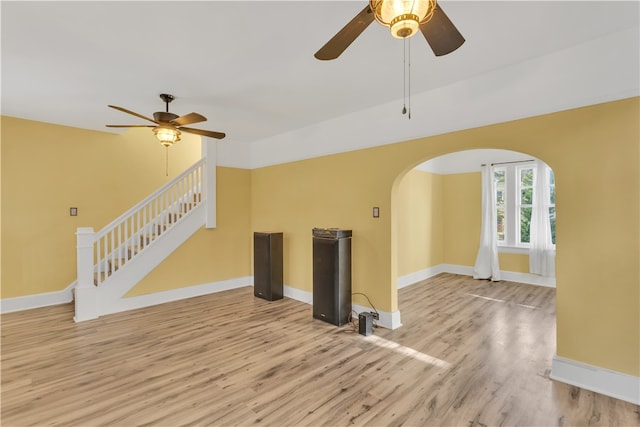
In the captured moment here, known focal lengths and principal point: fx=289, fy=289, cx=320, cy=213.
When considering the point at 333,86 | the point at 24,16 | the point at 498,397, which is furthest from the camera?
the point at 333,86

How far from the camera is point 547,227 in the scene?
18.9ft

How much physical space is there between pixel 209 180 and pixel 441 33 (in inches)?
187

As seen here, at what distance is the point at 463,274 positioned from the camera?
22.3 feet

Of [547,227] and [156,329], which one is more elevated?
[547,227]

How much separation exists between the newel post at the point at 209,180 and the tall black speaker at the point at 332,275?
237 centimetres

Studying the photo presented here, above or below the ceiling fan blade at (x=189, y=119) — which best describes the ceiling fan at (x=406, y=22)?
below

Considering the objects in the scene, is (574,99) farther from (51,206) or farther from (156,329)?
(51,206)

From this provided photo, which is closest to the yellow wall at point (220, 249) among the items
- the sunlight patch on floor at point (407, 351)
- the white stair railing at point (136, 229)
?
the white stair railing at point (136, 229)

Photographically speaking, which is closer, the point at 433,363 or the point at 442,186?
the point at 433,363

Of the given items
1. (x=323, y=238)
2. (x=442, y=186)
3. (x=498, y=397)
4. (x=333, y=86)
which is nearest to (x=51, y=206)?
(x=323, y=238)

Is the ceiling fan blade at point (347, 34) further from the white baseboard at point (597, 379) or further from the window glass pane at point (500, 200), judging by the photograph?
the window glass pane at point (500, 200)

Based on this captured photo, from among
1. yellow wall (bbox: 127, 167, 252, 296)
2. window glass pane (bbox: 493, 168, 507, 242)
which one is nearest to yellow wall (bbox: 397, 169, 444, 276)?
window glass pane (bbox: 493, 168, 507, 242)

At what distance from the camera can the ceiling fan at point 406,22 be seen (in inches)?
51.9

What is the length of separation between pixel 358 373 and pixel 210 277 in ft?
12.1
